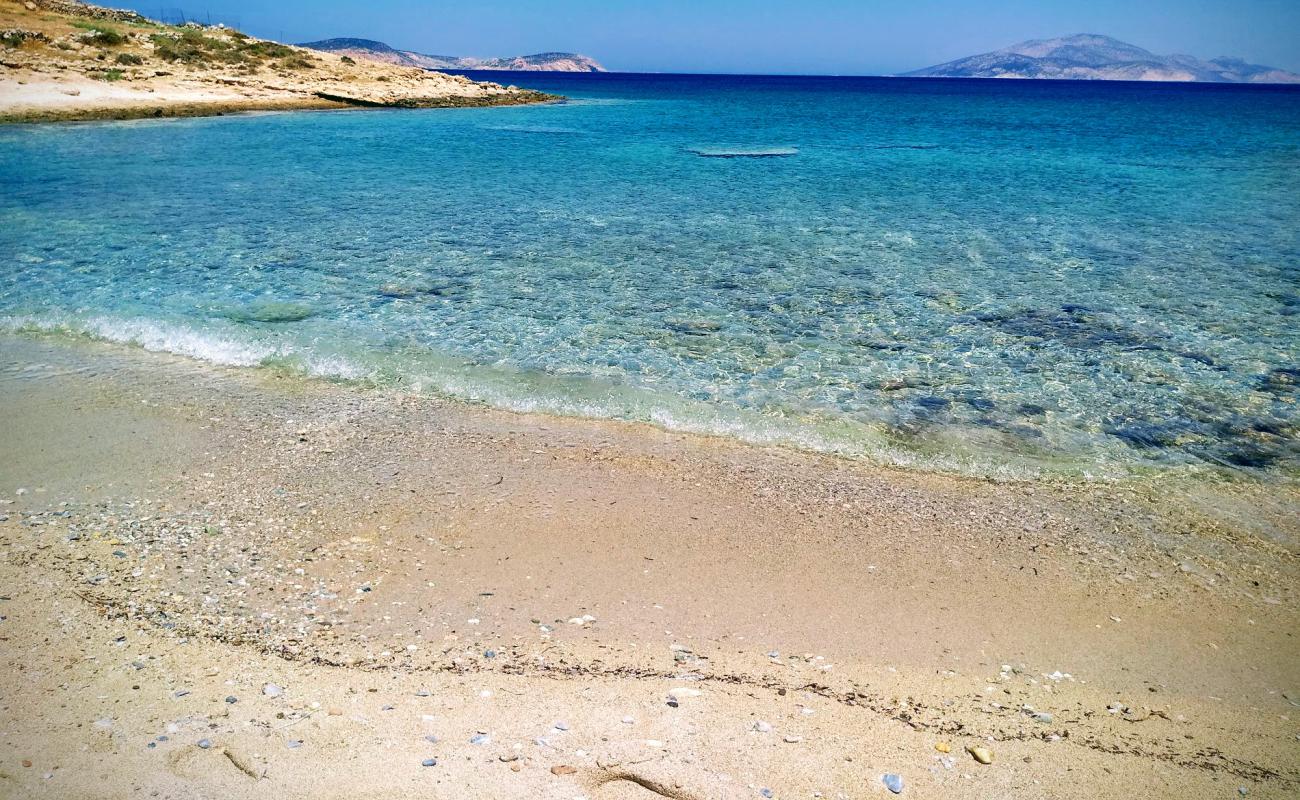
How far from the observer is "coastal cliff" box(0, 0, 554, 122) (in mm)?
36625

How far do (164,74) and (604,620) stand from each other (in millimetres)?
50223

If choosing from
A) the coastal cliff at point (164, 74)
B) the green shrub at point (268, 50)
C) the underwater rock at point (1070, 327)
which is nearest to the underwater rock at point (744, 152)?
the underwater rock at point (1070, 327)

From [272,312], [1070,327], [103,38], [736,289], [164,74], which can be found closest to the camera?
[272,312]

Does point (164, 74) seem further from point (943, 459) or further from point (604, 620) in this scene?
point (604, 620)

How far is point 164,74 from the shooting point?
43125mm

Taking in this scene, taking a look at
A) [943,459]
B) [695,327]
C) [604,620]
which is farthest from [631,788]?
[695,327]

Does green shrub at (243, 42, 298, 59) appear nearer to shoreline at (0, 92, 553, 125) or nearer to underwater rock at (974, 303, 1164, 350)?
shoreline at (0, 92, 553, 125)

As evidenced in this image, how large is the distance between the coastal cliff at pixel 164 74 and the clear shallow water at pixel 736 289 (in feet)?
38.5

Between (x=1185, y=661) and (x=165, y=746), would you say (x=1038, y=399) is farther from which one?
(x=165, y=746)

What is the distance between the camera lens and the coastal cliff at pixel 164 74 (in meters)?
36.6

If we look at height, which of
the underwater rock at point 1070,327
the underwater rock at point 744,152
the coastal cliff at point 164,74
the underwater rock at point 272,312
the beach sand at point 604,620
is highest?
the coastal cliff at point 164,74

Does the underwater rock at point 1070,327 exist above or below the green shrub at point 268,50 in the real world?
below

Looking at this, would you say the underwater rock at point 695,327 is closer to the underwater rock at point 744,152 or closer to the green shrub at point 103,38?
the underwater rock at point 744,152

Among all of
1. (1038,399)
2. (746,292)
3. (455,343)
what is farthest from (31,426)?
(1038,399)
